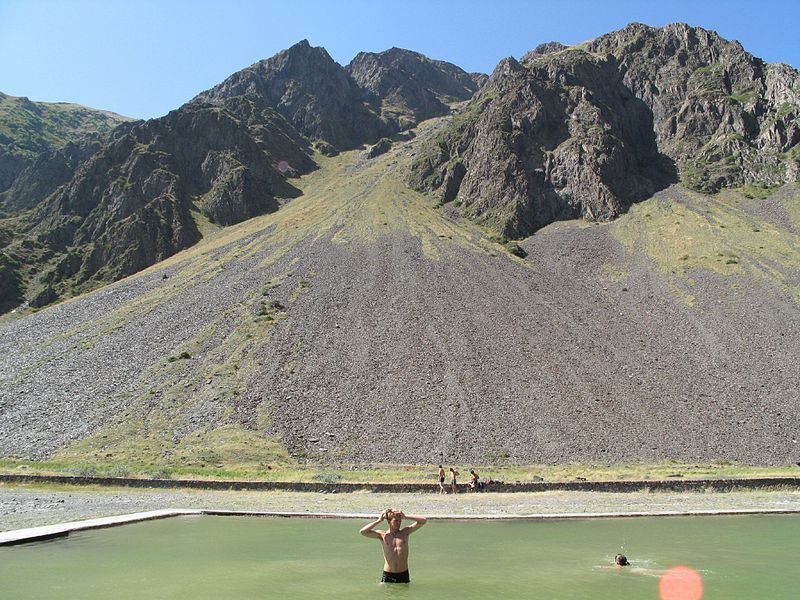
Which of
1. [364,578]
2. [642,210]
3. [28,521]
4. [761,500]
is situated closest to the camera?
[364,578]

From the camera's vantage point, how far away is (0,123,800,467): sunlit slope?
52062 millimetres

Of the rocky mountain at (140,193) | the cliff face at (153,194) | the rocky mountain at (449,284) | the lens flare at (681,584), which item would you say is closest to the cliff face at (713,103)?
the rocky mountain at (449,284)

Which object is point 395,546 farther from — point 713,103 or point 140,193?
point 140,193

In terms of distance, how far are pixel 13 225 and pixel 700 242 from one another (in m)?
157

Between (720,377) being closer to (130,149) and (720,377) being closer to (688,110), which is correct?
(688,110)

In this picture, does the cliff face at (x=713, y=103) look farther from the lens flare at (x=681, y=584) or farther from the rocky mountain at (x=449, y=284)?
the lens flare at (x=681, y=584)

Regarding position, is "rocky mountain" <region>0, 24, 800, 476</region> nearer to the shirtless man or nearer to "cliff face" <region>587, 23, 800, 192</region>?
"cliff face" <region>587, 23, 800, 192</region>

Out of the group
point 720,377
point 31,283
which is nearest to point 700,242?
point 720,377

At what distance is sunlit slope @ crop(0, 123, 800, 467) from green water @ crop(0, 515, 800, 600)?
76.5 feet

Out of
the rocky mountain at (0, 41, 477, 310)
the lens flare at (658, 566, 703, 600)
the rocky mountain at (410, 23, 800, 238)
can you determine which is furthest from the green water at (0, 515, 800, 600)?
the rocky mountain at (0, 41, 477, 310)

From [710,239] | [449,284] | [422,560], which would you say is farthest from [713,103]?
[422,560]

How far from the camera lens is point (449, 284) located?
86.8m

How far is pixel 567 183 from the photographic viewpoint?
124 m

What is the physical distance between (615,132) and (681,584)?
130090 millimetres
